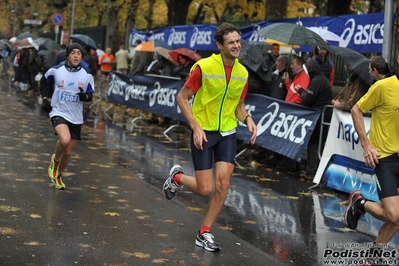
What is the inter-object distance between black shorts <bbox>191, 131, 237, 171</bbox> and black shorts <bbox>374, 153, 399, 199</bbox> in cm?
136

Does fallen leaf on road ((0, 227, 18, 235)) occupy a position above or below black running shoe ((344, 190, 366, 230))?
below

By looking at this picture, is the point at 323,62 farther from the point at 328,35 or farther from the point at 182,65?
the point at 182,65

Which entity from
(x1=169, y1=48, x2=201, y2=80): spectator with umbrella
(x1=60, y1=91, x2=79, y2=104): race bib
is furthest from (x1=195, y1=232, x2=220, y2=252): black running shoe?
(x1=169, y1=48, x2=201, y2=80): spectator with umbrella

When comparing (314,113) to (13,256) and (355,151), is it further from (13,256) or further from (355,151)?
(13,256)

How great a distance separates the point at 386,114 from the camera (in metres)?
7.12

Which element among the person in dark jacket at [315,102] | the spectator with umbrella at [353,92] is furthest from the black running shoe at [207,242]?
the person in dark jacket at [315,102]

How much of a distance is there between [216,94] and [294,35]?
22.8ft

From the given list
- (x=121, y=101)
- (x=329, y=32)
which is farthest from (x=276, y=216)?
(x=121, y=101)

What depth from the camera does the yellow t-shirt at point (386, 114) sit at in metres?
7.08

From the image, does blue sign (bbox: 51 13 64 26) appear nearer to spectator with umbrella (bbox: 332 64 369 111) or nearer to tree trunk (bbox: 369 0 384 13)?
tree trunk (bbox: 369 0 384 13)

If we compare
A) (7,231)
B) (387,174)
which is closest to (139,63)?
(7,231)

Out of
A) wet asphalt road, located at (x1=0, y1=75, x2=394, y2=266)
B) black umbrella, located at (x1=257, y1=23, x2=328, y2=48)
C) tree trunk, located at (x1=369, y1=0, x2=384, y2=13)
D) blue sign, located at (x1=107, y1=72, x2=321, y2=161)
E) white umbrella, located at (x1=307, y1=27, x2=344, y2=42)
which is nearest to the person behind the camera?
wet asphalt road, located at (x1=0, y1=75, x2=394, y2=266)

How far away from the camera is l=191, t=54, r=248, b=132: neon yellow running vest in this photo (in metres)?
7.41

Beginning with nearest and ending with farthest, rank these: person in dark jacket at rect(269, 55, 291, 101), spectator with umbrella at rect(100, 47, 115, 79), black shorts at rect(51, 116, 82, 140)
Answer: black shorts at rect(51, 116, 82, 140), person in dark jacket at rect(269, 55, 291, 101), spectator with umbrella at rect(100, 47, 115, 79)
